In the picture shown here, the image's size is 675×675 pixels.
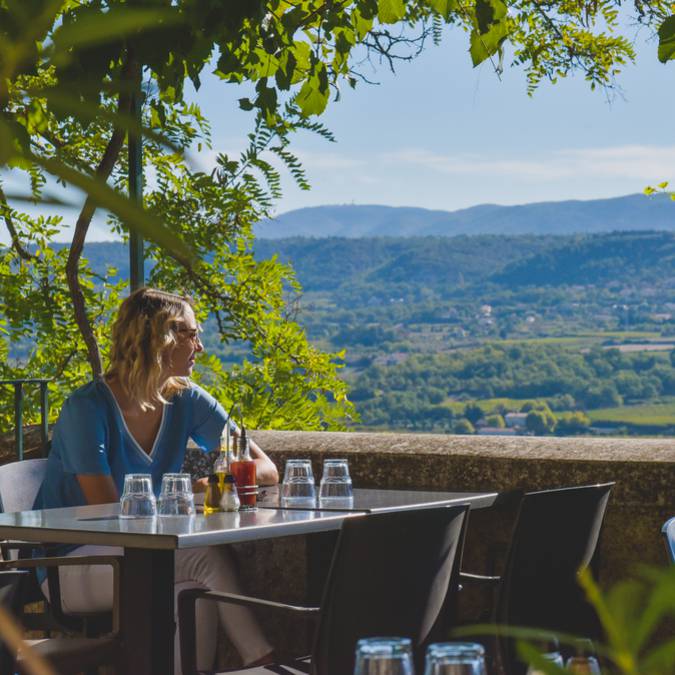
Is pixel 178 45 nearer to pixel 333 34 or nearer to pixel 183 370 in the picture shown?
pixel 333 34

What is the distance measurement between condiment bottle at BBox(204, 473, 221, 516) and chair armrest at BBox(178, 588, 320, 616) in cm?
44

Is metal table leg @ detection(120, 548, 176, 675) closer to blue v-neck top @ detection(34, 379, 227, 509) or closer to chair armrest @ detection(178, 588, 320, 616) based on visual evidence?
chair armrest @ detection(178, 588, 320, 616)

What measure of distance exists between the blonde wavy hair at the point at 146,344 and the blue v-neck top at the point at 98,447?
7cm

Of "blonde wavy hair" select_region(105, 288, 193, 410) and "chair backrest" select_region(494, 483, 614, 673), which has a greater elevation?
"blonde wavy hair" select_region(105, 288, 193, 410)

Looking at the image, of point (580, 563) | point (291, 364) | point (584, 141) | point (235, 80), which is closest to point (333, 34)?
point (235, 80)

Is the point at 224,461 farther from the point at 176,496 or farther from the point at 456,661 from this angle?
the point at 456,661

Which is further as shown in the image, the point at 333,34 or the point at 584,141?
the point at 584,141

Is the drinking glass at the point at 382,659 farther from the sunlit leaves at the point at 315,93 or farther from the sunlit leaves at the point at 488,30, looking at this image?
the sunlit leaves at the point at 315,93

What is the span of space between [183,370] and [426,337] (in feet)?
84.3

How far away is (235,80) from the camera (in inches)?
141

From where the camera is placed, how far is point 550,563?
127 inches

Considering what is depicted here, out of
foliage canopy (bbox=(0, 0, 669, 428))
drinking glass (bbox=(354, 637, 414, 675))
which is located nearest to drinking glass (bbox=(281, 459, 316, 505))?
foliage canopy (bbox=(0, 0, 669, 428))

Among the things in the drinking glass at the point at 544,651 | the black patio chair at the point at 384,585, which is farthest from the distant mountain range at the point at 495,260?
the drinking glass at the point at 544,651

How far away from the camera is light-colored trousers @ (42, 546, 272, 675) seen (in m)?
3.53
